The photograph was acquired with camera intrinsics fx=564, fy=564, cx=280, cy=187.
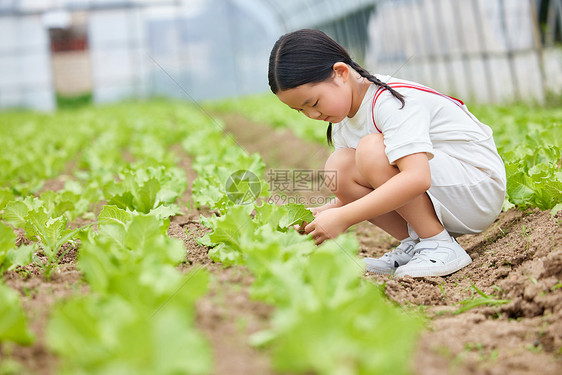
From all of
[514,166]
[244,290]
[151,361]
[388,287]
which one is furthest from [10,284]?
[514,166]

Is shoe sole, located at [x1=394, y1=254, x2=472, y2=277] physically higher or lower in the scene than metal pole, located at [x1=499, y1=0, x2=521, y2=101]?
lower

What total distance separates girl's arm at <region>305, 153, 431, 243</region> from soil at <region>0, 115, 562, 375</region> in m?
0.24

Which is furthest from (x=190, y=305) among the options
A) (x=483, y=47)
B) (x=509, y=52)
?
(x=483, y=47)

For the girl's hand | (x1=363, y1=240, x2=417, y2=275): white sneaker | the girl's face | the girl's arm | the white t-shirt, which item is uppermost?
the girl's face

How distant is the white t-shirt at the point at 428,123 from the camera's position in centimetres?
202

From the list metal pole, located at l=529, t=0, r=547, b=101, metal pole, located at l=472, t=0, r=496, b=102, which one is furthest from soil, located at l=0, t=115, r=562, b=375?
metal pole, located at l=472, t=0, r=496, b=102

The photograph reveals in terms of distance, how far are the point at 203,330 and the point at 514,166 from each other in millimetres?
1761

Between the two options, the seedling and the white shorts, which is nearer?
the seedling

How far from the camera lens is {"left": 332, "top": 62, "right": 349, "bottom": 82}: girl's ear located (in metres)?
2.08

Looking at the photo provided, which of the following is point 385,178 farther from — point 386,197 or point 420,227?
point 420,227

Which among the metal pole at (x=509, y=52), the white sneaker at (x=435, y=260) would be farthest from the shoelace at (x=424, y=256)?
the metal pole at (x=509, y=52)

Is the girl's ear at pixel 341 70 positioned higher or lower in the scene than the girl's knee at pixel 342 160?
higher

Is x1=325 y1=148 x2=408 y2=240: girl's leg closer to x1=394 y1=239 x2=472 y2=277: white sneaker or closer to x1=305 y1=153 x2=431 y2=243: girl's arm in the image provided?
x1=394 y1=239 x2=472 y2=277: white sneaker

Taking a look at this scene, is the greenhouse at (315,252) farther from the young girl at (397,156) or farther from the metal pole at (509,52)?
the metal pole at (509,52)
